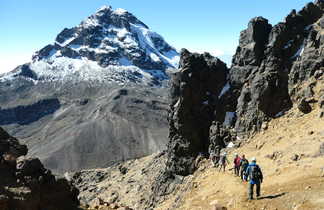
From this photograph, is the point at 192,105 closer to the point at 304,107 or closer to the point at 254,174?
the point at 304,107

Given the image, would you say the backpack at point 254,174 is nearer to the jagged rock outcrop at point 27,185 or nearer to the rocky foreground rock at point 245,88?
the jagged rock outcrop at point 27,185

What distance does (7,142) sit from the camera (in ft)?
82.9

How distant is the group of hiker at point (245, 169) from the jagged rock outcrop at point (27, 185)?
1196 cm

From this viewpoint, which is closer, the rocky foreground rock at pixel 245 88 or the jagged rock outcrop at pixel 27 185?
the jagged rock outcrop at pixel 27 185

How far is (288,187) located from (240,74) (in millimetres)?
26576

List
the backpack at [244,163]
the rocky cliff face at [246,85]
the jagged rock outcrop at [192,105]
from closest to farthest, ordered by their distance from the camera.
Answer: the backpack at [244,163] → the rocky cliff face at [246,85] → the jagged rock outcrop at [192,105]

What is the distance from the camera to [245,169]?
26828mm

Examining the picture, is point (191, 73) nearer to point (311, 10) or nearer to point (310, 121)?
point (311, 10)

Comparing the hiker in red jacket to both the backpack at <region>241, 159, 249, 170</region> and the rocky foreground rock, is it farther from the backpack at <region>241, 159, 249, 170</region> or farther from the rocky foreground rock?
the rocky foreground rock

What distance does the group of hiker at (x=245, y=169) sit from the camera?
20875 millimetres

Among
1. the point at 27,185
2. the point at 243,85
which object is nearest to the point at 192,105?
the point at 243,85

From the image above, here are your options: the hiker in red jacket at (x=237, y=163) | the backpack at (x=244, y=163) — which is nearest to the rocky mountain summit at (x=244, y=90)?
the hiker in red jacket at (x=237, y=163)

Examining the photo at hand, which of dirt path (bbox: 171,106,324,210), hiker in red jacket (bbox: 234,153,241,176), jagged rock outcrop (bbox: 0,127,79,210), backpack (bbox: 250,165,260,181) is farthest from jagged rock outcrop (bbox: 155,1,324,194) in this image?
jagged rock outcrop (bbox: 0,127,79,210)

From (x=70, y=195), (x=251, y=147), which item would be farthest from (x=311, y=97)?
(x=70, y=195)
